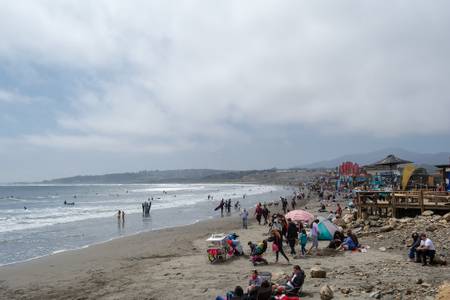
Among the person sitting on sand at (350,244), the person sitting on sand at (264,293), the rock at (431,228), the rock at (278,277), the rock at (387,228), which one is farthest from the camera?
the rock at (387,228)

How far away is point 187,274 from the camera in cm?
1332

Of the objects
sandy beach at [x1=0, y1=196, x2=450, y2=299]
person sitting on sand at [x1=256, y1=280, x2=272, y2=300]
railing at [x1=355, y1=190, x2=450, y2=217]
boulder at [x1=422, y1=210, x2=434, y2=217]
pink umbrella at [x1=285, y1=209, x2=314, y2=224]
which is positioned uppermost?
railing at [x1=355, y1=190, x2=450, y2=217]

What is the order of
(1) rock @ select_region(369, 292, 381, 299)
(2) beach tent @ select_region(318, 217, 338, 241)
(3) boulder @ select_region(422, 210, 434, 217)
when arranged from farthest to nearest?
1. (3) boulder @ select_region(422, 210, 434, 217)
2. (2) beach tent @ select_region(318, 217, 338, 241)
3. (1) rock @ select_region(369, 292, 381, 299)

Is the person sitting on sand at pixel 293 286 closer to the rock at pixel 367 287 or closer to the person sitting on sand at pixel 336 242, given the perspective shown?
the rock at pixel 367 287

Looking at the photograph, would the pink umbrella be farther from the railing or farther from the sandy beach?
the sandy beach

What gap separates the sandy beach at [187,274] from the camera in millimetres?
10312

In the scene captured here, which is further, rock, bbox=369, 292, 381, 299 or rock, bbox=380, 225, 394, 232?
rock, bbox=380, 225, 394, 232

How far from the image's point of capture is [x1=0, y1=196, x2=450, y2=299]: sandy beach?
1031 centimetres

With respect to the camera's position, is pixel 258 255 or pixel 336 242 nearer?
pixel 258 255

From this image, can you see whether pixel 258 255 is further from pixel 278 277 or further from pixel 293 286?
pixel 293 286

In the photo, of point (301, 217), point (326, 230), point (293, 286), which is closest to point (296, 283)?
point (293, 286)

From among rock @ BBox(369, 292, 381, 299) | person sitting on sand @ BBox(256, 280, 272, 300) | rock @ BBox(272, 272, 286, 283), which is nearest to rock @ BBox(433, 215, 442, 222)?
rock @ BBox(272, 272, 286, 283)

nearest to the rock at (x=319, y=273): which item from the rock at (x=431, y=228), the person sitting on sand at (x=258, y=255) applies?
the person sitting on sand at (x=258, y=255)

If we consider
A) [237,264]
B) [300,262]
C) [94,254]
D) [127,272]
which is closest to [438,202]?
[300,262]
